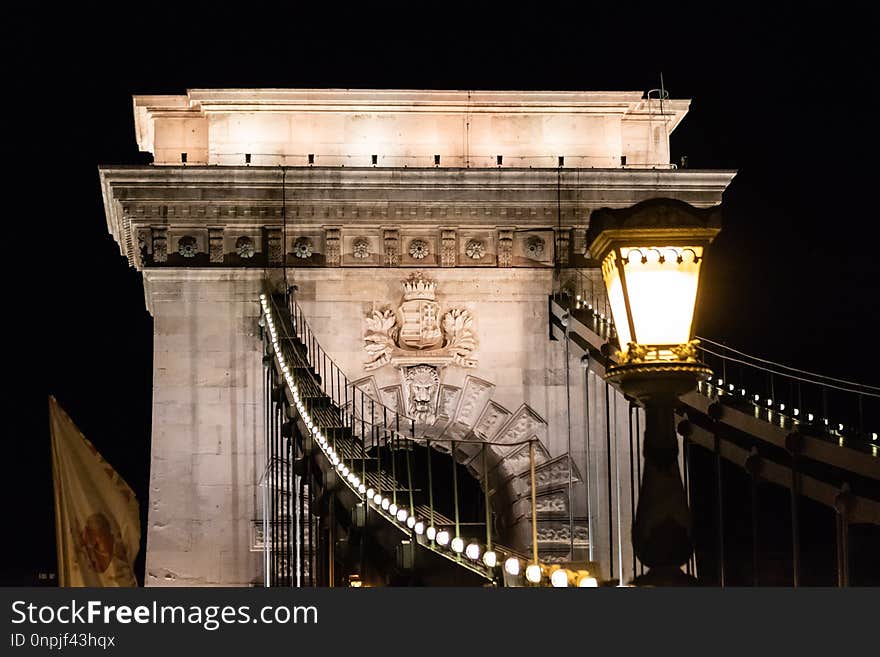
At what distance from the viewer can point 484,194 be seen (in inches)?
1503

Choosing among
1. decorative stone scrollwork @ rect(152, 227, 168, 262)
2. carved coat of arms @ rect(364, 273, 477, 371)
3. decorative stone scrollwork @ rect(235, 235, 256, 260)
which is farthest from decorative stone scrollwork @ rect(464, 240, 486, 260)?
decorative stone scrollwork @ rect(152, 227, 168, 262)

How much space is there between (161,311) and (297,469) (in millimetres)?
7141

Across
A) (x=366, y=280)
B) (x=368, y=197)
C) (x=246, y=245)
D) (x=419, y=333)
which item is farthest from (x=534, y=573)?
(x=246, y=245)

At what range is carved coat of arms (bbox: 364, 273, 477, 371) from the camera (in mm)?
37875

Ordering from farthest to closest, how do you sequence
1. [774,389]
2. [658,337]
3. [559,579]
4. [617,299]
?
1. [774,389]
2. [559,579]
3. [617,299]
4. [658,337]

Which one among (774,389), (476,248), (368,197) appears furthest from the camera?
(476,248)

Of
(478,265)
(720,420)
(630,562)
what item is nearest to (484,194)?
(478,265)

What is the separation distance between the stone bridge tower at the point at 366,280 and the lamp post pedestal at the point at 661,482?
2300 centimetres

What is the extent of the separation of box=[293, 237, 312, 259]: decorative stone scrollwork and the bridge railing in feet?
14.5

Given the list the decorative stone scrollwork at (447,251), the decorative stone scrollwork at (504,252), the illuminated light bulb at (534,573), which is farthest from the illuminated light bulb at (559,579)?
the decorative stone scrollwork at (504,252)

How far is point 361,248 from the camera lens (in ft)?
125

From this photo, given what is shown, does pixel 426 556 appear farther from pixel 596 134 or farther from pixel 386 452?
pixel 596 134

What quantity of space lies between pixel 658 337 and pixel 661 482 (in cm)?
96

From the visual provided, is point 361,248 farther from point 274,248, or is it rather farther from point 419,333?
point 419,333
